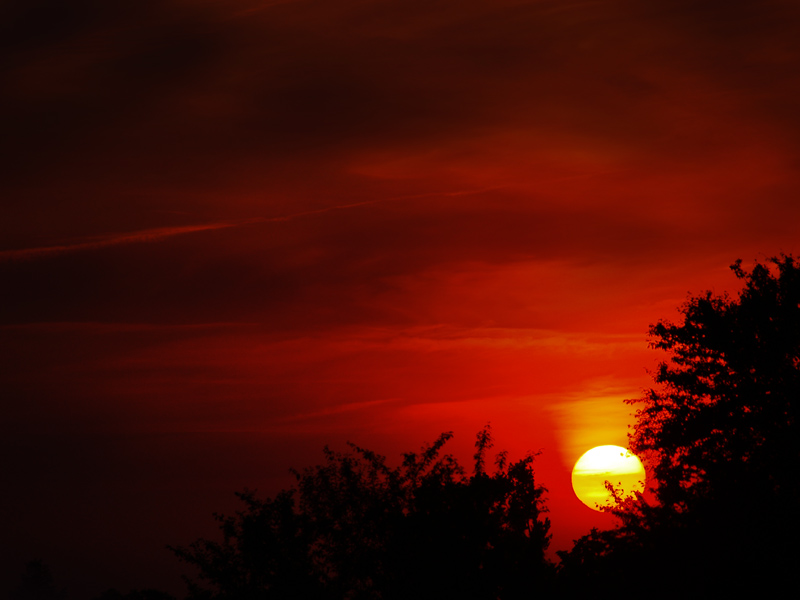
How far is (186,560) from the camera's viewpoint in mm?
47688

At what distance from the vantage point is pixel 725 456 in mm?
39844

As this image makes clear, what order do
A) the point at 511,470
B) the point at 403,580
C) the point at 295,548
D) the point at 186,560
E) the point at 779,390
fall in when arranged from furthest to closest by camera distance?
the point at 186,560 < the point at 511,470 < the point at 295,548 < the point at 779,390 < the point at 403,580

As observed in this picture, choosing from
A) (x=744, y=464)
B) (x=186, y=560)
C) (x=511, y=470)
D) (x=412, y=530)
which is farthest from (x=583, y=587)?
(x=186, y=560)

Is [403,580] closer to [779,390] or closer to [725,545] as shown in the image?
[725,545]

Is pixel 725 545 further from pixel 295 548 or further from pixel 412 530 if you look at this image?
pixel 295 548

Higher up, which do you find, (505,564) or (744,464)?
(744,464)

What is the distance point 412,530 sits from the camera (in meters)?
35.2

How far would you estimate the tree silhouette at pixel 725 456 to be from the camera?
3678 centimetres

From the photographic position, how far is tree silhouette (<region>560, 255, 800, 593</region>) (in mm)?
36781

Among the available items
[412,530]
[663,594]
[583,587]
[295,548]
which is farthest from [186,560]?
[663,594]

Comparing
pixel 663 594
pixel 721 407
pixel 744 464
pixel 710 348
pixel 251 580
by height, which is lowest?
pixel 663 594

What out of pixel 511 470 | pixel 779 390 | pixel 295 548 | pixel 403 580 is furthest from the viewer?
pixel 511 470

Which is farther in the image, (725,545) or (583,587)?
(583,587)

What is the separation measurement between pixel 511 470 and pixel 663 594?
375 inches
